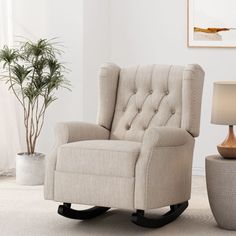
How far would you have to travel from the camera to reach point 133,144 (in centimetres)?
407

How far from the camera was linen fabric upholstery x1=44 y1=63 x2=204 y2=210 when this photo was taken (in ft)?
12.6

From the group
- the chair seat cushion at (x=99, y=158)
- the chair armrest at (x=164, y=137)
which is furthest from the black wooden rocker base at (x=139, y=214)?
the chair armrest at (x=164, y=137)

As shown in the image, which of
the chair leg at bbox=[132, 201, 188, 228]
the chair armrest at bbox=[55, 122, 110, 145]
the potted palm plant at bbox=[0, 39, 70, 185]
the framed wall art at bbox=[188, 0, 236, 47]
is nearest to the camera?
the chair leg at bbox=[132, 201, 188, 228]

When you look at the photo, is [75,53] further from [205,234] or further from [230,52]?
[205,234]

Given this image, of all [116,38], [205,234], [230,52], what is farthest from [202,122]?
[205,234]

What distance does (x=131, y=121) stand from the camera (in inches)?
179

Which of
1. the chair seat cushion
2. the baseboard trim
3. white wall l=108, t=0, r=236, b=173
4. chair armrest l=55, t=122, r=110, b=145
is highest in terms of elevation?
white wall l=108, t=0, r=236, b=173

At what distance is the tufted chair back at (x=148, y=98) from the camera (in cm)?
430

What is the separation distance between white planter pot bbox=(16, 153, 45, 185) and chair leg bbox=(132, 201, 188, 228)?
160cm

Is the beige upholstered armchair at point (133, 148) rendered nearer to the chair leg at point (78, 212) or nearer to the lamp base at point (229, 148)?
the chair leg at point (78, 212)

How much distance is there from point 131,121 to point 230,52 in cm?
165

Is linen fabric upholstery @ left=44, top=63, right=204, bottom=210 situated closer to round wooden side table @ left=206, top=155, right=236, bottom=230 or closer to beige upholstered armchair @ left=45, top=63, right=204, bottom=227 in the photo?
beige upholstered armchair @ left=45, top=63, right=204, bottom=227

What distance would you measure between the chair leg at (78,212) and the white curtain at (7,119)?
1715 mm

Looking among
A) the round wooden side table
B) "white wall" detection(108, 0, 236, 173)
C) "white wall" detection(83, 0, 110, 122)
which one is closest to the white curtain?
"white wall" detection(83, 0, 110, 122)
